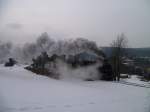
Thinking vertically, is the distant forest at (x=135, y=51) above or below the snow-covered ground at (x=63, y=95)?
above

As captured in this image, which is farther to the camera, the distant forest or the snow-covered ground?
the distant forest

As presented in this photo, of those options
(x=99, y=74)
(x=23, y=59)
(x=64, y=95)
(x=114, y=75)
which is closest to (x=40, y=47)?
(x=23, y=59)

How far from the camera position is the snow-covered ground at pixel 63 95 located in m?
1.81

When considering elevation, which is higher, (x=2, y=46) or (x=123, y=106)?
(x=2, y=46)

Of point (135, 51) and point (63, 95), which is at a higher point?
point (135, 51)

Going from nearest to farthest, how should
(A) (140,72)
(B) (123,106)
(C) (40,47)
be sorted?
(B) (123,106) < (C) (40,47) < (A) (140,72)

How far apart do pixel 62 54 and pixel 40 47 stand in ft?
0.85

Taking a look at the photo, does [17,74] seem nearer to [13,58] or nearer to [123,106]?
[13,58]

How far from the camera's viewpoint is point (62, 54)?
2156mm

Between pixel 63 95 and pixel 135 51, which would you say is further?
pixel 135 51

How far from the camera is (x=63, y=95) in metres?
1.98

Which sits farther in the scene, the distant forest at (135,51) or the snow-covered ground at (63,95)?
the distant forest at (135,51)

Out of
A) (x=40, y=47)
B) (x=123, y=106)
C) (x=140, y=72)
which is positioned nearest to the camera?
(x=123, y=106)

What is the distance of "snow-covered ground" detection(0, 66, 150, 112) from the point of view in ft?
5.94
